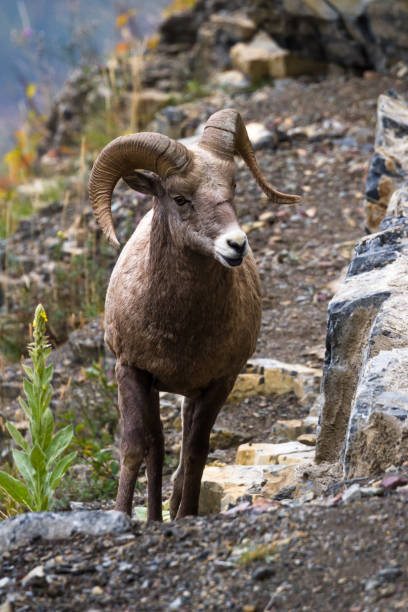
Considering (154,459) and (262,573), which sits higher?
(262,573)

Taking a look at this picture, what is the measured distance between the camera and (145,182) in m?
5.21

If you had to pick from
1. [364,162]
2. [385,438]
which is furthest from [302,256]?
[385,438]

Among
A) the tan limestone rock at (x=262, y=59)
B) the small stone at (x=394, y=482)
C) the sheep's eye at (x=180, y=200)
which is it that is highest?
the tan limestone rock at (x=262, y=59)

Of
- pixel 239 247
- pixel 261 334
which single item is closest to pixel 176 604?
pixel 239 247

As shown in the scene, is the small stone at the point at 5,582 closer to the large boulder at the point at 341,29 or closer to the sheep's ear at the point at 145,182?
the sheep's ear at the point at 145,182

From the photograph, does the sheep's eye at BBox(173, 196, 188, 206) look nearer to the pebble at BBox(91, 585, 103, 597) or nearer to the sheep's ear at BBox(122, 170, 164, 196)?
the sheep's ear at BBox(122, 170, 164, 196)

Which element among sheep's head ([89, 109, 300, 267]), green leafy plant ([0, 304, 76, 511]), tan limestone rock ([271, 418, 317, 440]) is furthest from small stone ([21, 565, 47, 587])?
tan limestone rock ([271, 418, 317, 440])

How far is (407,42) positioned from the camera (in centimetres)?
1309

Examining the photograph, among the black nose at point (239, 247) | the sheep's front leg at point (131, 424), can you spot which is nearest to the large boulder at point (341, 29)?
the sheep's front leg at point (131, 424)

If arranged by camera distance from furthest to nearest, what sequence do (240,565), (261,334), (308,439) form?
(261,334) < (308,439) < (240,565)

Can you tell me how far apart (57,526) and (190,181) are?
77.1 inches

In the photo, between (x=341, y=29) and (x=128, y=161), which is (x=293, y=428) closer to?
(x=128, y=161)

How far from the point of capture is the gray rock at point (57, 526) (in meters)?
3.86

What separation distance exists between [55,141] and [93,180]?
1205 centimetres
